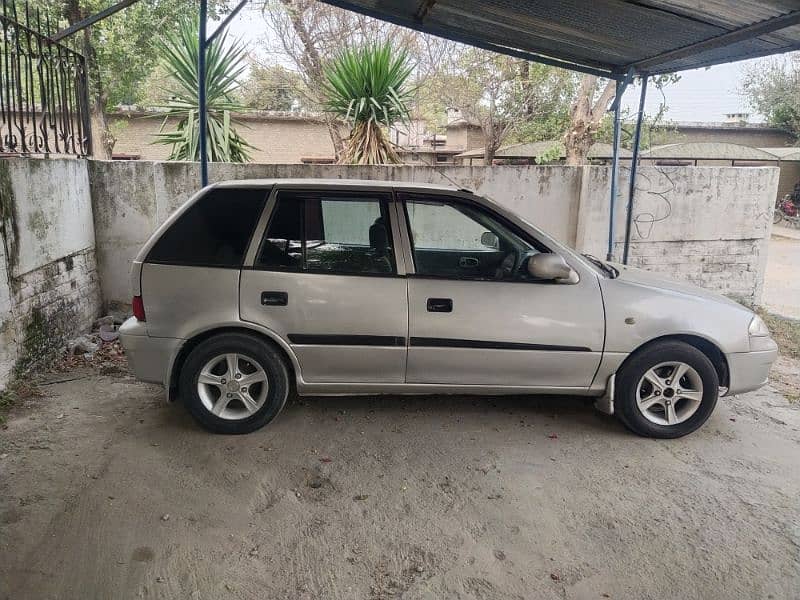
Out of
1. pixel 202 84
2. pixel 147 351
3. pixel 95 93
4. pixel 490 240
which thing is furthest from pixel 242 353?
pixel 95 93

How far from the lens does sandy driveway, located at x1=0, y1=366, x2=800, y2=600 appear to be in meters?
2.65

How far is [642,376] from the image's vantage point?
3.95m

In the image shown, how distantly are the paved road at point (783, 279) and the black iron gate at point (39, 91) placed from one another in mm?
8576

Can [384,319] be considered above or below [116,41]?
below

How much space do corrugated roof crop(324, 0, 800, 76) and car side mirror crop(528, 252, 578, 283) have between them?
6.28 ft

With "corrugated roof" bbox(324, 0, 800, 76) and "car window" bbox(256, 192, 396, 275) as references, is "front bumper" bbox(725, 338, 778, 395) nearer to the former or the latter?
"corrugated roof" bbox(324, 0, 800, 76)

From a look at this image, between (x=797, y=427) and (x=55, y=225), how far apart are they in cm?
641

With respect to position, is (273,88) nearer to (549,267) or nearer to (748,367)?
(549,267)

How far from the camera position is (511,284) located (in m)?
3.90

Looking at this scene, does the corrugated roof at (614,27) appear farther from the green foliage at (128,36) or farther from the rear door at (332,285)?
the green foliage at (128,36)

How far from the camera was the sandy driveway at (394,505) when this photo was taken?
265 centimetres

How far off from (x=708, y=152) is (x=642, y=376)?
16.0 meters

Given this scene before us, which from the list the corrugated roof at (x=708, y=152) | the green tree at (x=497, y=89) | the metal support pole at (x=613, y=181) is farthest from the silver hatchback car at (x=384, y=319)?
the corrugated roof at (x=708, y=152)

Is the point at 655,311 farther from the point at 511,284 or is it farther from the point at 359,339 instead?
the point at 359,339
